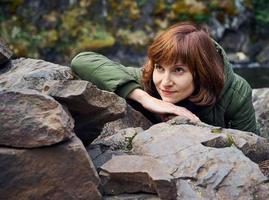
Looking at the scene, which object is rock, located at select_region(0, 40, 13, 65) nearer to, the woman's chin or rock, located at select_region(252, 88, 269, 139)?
the woman's chin

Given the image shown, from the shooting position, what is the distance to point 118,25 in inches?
764

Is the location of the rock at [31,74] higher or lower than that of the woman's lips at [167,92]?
higher

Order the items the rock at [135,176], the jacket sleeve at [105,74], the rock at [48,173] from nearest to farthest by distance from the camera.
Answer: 1. the rock at [48,173]
2. the rock at [135,176]
3. the jacket sleeve at [105,74]

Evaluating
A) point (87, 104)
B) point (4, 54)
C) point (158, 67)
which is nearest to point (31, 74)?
point (4, 54)

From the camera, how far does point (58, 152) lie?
239 centimetres

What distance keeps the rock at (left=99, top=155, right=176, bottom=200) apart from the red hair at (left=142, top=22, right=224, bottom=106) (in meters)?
0.93

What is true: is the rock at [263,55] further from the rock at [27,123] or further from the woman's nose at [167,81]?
the rock at [27,123]

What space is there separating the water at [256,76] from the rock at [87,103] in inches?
336

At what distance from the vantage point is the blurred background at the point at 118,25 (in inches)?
716

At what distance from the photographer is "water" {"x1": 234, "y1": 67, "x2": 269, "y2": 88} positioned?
1150cm

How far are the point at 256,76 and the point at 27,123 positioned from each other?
11.5 meters

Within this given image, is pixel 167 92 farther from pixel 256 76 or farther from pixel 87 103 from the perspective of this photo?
pixel 256 76

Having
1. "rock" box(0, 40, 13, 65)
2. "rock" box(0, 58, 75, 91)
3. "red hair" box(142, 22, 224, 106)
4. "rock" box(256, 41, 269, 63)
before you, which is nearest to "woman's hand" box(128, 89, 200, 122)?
"red hair" box(142, 22, 224, 106)

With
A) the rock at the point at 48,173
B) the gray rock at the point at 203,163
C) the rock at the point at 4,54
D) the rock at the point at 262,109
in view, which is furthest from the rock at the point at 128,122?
the rock at the point at 262,109
